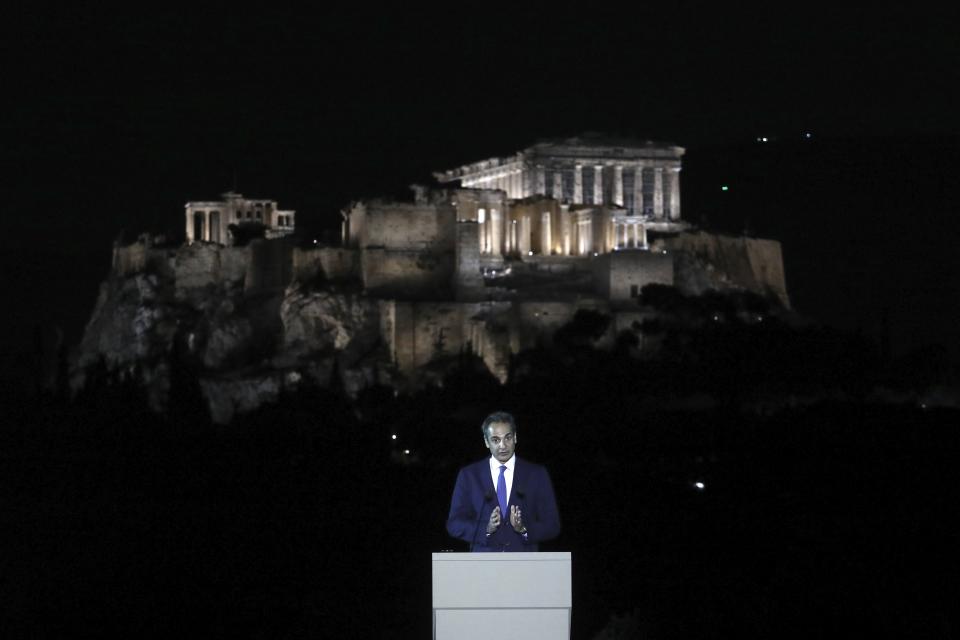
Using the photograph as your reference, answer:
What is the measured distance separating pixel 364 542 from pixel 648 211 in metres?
39.6

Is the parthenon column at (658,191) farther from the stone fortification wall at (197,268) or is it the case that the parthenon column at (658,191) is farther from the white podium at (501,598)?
the white podium at (501,598)

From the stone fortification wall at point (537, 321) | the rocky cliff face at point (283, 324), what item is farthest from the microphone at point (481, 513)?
the stone fortification wall at point (537, 321)

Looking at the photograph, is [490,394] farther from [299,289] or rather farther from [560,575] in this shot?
[560,575]

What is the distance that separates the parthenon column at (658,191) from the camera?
235ft

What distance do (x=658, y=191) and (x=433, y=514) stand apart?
1448 inches

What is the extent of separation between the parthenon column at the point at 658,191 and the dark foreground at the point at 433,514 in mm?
20499

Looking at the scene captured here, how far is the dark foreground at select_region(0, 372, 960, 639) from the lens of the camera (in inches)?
1024

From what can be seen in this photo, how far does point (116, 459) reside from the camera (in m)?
46.8

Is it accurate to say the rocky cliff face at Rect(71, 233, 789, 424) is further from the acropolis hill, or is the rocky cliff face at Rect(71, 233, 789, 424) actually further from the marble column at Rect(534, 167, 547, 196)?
the marble column at Rect(534, 167, 547, 196)

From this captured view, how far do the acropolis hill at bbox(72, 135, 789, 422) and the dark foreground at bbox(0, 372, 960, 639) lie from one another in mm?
2268

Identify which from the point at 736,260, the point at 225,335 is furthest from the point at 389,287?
the point at 736,260

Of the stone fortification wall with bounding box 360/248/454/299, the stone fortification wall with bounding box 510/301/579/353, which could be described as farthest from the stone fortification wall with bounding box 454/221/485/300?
the stone fortification wall with bounding box 510/301/579/353

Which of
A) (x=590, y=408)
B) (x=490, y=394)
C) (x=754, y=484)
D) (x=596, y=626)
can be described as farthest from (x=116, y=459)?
(x=596, y=626)

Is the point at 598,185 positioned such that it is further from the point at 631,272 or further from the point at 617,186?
the point at 631,272
